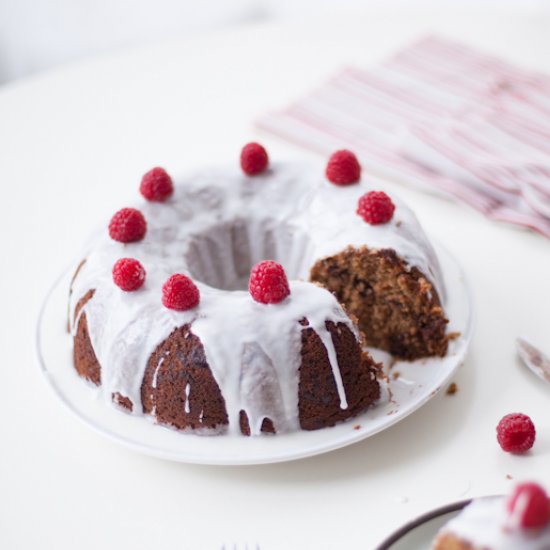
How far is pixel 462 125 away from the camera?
2.99 metres

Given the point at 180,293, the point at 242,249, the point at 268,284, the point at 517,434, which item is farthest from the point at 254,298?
the point at 517,434

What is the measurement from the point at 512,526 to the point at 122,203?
66.5 inches

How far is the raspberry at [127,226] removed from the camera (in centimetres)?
210

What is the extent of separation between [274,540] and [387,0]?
3.57 meters

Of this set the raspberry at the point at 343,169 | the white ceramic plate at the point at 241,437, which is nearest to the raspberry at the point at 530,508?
the white ceramic plate at the point at 241,437

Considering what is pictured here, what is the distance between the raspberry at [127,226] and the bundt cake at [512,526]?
1.10 metres

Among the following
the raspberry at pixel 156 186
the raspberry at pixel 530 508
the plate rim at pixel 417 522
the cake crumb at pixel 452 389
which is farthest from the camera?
the raspberry at pixel 156 186

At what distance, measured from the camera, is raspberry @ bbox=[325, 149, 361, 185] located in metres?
2.27

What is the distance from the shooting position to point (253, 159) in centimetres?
236

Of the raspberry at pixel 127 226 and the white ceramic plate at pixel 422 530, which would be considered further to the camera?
the raspberry at pixel 127 226

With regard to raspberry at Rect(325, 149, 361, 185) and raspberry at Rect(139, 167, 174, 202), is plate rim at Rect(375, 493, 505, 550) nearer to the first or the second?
raspberry at Rect(325, 149, 361, 185)

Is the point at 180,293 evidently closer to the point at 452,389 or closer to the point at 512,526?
the point at 452,389

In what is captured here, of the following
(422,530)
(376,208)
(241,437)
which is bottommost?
(241,437)

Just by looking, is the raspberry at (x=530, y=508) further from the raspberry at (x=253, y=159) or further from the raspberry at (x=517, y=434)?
the raspberry at (x=253, y=159)
